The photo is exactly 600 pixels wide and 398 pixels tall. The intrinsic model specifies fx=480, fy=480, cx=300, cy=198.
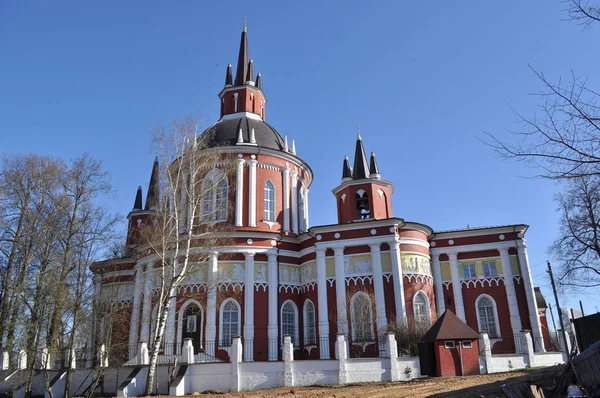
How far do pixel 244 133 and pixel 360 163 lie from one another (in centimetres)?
806

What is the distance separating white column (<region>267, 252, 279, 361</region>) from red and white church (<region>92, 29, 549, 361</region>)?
6cm

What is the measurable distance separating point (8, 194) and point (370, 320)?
1787 cm

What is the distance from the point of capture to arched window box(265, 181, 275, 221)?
30719 mm

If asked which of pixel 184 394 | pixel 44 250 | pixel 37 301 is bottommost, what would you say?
pixel 184 394

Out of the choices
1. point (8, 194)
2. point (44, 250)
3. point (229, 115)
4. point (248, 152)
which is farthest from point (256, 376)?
point (229, 115)

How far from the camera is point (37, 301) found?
694 inches

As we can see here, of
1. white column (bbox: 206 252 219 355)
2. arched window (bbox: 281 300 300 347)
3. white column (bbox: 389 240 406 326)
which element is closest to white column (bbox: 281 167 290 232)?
arched window (bbox: 281 300 300 347)

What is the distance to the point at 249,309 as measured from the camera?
85.6ft

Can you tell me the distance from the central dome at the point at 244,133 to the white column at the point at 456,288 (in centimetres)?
1335

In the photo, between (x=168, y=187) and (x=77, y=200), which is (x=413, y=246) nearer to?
(x=168, y=187)

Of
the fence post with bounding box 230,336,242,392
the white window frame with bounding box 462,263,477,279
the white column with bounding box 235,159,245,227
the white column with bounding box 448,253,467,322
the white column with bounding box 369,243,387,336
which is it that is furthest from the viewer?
the white column with bounding box 235,159,245,227

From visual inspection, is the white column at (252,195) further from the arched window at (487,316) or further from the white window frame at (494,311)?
the arched window at (487,316)

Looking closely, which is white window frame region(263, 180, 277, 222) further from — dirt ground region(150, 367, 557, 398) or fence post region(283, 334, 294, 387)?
dirt ground region(150, 367, 557, 398)

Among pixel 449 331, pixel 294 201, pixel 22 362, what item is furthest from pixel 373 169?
pixel 22 362
